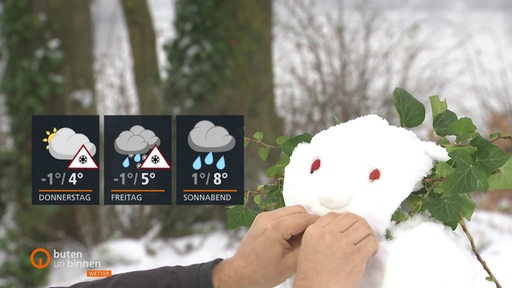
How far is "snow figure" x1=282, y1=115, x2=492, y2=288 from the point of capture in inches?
28.0

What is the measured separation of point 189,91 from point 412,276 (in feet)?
7.46

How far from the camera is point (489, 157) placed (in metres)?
0.75

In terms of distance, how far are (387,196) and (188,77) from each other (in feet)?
7.41

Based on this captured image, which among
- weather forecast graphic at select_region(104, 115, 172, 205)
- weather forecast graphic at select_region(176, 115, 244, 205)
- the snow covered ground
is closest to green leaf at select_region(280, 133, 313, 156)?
weather forecast graphic at select_region(176, 115, 244, 205)

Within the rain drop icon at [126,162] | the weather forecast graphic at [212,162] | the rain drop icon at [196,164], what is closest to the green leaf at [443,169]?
the weather forecast graphic at [212,162]

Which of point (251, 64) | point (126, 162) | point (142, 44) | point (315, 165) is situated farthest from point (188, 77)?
point (315, 165)

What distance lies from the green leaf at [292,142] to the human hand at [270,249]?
12cm

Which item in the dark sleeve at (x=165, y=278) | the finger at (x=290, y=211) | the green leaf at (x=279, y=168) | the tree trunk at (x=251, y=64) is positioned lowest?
the dark sleeve at (x=165, y=278)

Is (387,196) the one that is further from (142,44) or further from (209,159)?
(142,44)

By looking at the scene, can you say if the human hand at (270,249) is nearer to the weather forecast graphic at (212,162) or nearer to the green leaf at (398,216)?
the green leaf at (398,216)

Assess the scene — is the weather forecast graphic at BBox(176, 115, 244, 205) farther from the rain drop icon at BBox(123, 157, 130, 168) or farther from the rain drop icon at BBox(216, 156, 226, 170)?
the rain drop icon at BBox(123, 157, 130, 168)

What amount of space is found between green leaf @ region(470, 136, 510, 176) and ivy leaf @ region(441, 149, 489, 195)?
2cm

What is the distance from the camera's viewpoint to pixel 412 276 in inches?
27.8

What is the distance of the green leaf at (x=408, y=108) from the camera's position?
82cm
